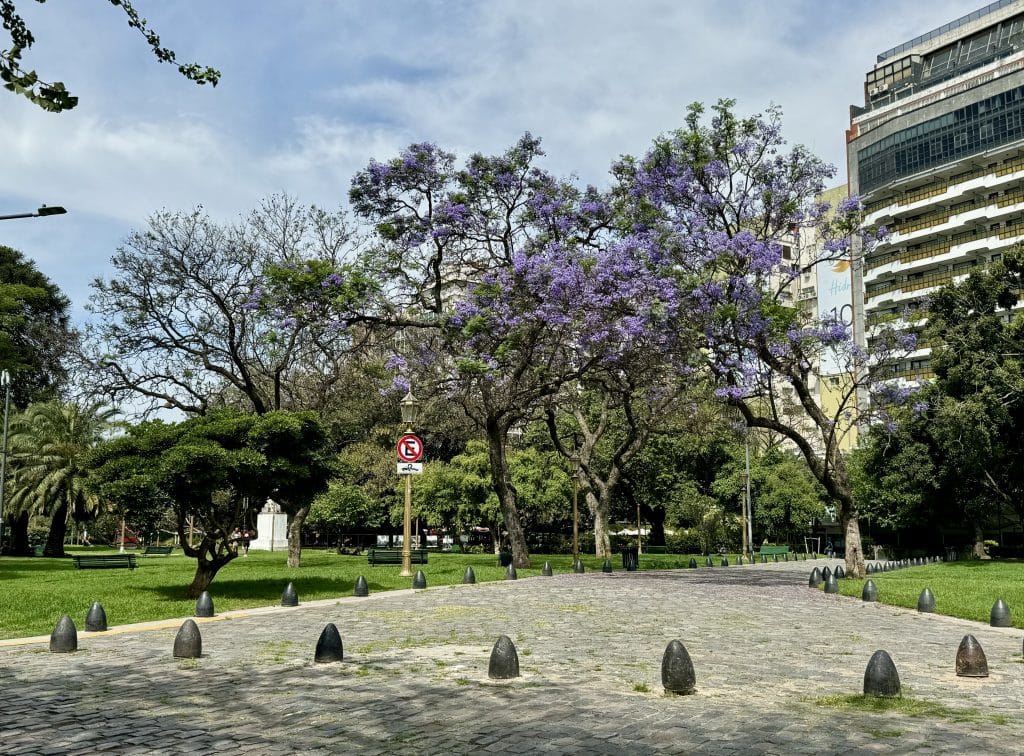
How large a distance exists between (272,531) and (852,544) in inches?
1593

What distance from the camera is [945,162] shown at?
196ft

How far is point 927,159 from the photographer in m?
60.8

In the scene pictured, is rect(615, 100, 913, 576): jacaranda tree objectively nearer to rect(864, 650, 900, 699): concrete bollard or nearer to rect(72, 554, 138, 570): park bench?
rect(864, 650, 900, 699): concrete bollard

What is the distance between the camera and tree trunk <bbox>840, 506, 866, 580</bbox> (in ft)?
74.5

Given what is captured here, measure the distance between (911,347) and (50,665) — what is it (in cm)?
2005

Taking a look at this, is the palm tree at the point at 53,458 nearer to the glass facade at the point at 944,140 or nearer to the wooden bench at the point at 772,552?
the wooden bench at the point at 772,552

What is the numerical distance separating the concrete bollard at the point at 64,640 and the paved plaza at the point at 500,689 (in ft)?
0.52

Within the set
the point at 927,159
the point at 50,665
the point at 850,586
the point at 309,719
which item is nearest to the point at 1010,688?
the point at 309,719

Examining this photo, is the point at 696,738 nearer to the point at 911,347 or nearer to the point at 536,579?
the point at 536,579

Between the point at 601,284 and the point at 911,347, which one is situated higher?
the point at 601,284

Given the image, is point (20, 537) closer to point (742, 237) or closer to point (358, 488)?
point (358, 488)

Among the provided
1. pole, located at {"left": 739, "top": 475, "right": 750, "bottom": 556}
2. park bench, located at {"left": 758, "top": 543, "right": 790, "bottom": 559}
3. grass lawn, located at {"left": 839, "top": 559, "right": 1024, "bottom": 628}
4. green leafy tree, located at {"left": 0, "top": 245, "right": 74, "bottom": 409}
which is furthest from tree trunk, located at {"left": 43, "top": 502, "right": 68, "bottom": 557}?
grass lawn, located at {"left": 839, "top": 559, "right": 1024, "bottom": 628}

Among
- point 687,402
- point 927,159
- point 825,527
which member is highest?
point 927,159

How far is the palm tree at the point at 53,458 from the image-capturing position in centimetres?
4281
